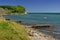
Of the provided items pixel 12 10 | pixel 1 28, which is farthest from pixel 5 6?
A: pixel 1 28

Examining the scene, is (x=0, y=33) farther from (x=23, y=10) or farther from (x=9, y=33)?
(x=23, y=10)

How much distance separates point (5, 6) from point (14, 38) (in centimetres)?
17351

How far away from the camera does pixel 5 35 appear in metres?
14.1

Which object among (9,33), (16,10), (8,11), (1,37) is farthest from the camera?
(16,10)

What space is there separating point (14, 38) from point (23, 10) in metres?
178

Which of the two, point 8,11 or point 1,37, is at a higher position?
point 1,37

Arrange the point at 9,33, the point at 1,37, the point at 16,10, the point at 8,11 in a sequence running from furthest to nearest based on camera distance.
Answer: the point at 16,10 < the point at 8,11 < the point at 9,33 < the point at 1,37

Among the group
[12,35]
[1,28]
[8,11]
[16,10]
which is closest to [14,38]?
[12,35]

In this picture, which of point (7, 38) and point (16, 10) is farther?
point (16, 10)

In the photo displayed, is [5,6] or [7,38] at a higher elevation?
[7,38]

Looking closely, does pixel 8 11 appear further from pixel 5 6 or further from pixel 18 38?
pixel 18 38

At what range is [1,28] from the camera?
51.4 feet

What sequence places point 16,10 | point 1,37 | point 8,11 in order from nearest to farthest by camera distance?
point 1,37 < point 8,11 < point 16,10

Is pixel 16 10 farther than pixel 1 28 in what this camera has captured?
Yes
